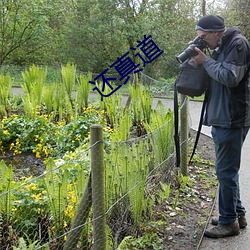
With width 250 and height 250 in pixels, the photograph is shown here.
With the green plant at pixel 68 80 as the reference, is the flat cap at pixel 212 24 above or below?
above

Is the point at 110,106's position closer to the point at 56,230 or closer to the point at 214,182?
the point at 214,182

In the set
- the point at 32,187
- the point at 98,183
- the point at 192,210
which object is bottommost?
the point at 192,210

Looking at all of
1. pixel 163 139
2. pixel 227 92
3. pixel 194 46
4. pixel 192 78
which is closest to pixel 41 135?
pixel 163 139

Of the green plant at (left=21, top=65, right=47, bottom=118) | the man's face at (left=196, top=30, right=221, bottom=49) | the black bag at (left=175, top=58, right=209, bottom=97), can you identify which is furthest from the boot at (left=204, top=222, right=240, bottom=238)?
the green plant at (left=21, top=65, right=47, bottom=118)

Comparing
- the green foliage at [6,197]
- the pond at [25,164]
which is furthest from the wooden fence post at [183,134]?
the green foliage at [6,197]

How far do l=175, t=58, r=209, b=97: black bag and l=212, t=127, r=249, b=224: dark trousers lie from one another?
0.35 meters

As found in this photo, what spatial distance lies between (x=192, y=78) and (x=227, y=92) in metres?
0.32

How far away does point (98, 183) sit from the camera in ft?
7.84

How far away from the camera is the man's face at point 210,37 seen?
3.03m

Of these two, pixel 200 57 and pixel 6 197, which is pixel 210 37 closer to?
pixel 200 57

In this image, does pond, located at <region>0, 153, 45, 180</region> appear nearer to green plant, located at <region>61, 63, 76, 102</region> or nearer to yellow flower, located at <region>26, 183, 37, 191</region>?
yellow flower, located at <region>26, 183, 37, 191</region>

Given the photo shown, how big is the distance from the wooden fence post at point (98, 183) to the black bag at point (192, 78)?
42.6 inches

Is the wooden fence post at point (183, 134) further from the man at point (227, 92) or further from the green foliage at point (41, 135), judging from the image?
the green foliage at point (41, 135)

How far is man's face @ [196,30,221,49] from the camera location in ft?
9.93
